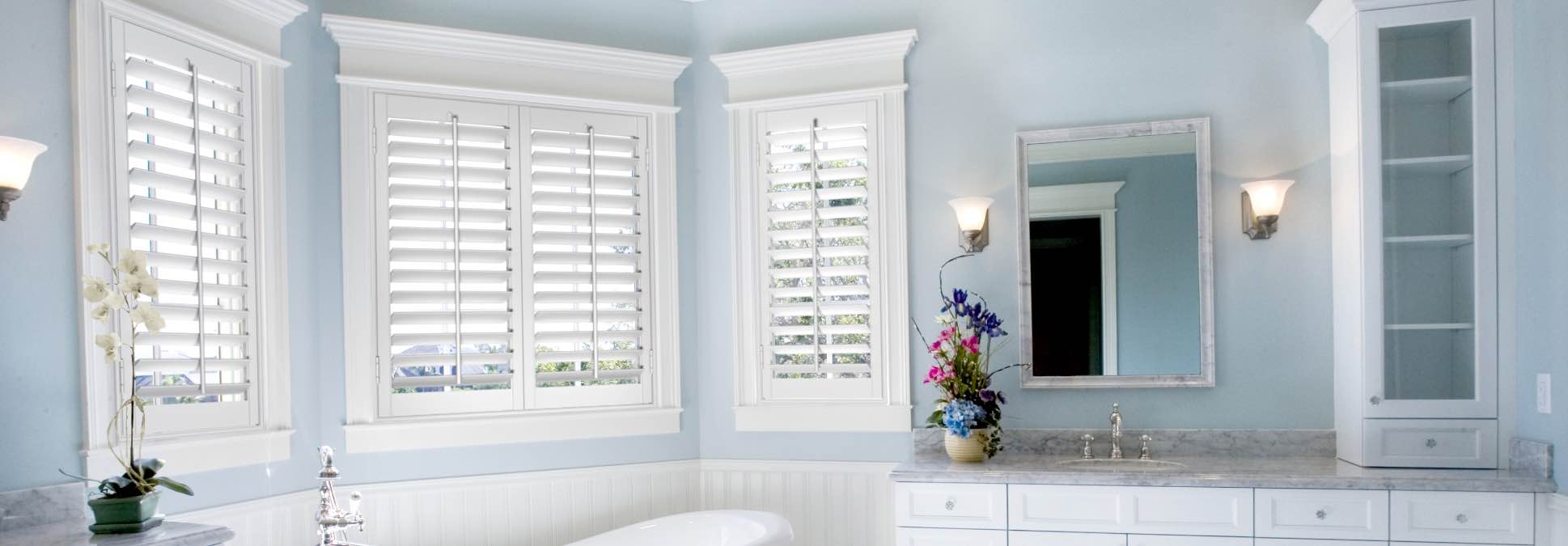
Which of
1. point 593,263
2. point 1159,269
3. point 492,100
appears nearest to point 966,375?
point 1159,269

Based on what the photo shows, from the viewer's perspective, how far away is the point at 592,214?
427 centimetres

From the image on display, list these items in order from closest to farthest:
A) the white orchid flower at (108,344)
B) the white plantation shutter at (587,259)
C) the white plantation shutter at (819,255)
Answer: the white orchid flower at (108,344) < the white plantation shutter at (587,259) < the white plantation shutter at (819,255)

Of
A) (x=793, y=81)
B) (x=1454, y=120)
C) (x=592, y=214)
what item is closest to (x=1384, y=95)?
(x=1454, y=120)

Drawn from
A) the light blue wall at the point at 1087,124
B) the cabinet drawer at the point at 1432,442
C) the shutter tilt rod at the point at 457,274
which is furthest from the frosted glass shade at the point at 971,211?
the shutter tilt rod at the point at 457,274

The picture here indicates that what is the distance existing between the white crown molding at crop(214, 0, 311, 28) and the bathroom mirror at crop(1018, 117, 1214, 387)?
9.18ft

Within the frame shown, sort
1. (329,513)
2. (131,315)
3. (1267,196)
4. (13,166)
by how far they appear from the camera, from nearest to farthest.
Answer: (13,166)
(131,315)
(329,513)
(1267,196)

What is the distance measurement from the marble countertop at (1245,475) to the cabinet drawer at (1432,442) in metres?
0.04

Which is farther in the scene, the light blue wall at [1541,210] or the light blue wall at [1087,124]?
the light blue wall at [1087,124]

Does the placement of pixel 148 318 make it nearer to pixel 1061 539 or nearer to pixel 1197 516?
pixel 1061 539

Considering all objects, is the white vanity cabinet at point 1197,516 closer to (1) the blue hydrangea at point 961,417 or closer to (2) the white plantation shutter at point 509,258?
(1) the blue hydrangea at point 961,417

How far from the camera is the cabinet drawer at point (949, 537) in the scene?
354cm

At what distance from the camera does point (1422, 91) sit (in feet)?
11.5

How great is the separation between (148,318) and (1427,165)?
3.99 meters

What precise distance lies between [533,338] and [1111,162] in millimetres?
2433
